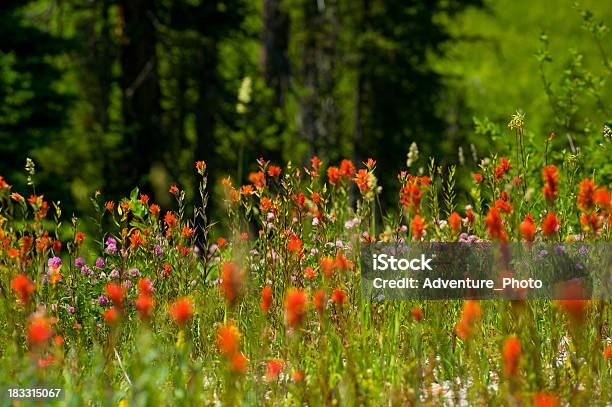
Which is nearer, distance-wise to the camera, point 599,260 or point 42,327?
point 42,327

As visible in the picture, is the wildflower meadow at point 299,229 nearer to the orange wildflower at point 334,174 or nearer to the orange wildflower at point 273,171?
the orange wildflower at point 334,174

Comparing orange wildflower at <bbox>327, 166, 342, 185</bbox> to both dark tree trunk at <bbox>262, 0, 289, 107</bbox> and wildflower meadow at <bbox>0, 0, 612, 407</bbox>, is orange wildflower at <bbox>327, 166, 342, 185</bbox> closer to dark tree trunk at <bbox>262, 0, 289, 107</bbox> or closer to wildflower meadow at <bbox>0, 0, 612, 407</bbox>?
wildflower meadow at <bbox>0, 0, 612, 407</bbox>

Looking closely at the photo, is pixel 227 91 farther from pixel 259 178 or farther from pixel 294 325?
pixel 294 325

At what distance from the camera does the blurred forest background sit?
350 inches

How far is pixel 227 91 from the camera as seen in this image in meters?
10.5

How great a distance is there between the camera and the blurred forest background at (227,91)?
889 cm

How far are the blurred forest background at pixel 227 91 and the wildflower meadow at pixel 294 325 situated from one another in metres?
2.37

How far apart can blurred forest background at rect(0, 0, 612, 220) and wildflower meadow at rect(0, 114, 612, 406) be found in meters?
2.37

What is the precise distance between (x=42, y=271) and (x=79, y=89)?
10685mm

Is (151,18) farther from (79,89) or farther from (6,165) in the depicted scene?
(79,89)

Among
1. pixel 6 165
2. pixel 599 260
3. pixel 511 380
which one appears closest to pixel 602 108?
pixel 599 260

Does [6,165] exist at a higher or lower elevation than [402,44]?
lower

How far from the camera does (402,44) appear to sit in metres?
12.5

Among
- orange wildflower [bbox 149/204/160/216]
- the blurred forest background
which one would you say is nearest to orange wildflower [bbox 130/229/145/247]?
orange wildflower [bbox 149/204/160/216]
